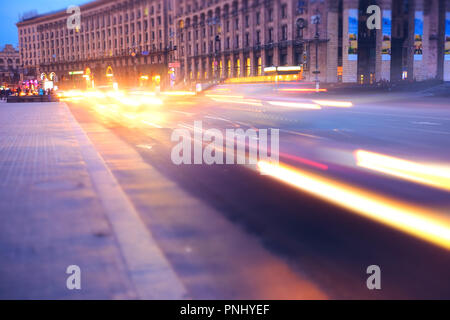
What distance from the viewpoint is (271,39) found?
71.3 meters

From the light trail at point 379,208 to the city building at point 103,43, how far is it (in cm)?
8175

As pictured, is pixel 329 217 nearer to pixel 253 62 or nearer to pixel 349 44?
pixel 349 44

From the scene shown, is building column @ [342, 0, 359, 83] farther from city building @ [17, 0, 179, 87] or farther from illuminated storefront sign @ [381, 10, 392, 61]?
city building @ [17, 0, 179, 87]

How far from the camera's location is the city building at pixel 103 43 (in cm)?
9881

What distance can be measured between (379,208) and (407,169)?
120 inches

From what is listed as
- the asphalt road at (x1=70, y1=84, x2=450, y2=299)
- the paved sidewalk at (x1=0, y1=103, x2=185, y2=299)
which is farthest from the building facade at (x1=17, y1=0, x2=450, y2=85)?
the paved sidewalk at (x1=0, y1=103, x2=185, y2=299)

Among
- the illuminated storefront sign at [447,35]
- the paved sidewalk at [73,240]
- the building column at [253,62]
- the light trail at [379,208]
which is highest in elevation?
the illuminated storefront sign at [447,35]

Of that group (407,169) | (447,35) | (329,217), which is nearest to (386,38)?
(447,35)

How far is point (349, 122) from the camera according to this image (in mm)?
19156

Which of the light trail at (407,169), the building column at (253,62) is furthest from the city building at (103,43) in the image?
the light trail at (407,169)

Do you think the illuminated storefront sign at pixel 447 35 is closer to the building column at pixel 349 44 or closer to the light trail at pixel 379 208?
the building column at pixel 349 44

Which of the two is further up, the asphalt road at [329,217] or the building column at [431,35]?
the building column at [431,35]

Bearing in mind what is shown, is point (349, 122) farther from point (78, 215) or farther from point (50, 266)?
point (50, 266)
